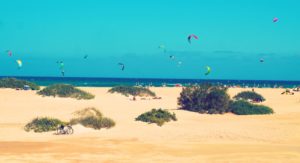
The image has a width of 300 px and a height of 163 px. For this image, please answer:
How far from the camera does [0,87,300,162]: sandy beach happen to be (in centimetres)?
1548

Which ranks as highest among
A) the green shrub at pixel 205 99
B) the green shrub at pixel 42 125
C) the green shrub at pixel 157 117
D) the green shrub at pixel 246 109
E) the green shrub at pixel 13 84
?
the green shrub at pixel 13 84

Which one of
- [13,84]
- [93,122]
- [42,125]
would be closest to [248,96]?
[13,84]

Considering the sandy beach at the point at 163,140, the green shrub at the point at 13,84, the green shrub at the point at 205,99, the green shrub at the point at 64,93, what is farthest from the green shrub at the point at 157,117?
the green shrub at the point at 13,84

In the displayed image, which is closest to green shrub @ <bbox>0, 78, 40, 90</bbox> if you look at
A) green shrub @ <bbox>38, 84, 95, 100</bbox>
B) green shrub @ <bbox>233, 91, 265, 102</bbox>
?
green shrub @ <bbox>38, 84, 95, 100</bbox>

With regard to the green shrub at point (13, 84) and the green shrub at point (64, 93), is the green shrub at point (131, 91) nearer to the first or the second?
the green shrub at point (64, 93)

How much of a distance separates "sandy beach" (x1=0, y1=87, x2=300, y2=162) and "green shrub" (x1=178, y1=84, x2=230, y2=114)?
1.60 meters

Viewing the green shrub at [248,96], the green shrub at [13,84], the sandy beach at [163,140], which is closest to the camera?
the sandy beach at [163,140]

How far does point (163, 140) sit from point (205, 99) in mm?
13021

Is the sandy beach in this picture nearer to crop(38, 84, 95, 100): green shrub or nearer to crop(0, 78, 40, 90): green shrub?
crop(38, 84, 95, 100): green shrub

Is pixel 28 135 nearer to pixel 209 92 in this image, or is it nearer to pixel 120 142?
pixel 120 142

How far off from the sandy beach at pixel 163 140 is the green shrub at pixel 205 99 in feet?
5.25

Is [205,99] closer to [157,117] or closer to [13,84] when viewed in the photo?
[157,117]

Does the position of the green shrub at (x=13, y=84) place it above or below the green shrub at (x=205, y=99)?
above

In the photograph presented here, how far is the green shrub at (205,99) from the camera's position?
3134cm
